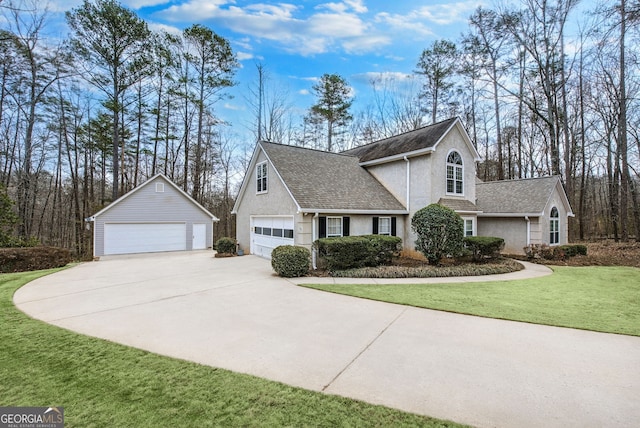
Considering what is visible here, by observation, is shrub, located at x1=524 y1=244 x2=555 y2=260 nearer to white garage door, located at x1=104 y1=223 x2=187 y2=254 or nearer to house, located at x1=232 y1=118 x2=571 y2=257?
house, located at x1=232 y1=118 x2=571 y2=257

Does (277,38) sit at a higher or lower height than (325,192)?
higher

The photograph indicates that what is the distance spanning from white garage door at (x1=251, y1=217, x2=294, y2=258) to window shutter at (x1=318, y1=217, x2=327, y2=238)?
1.31 m

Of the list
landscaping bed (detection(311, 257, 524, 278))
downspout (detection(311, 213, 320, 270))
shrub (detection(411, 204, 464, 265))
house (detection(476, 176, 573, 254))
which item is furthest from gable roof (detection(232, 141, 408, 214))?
house (detection(476, 176, 573, 254))

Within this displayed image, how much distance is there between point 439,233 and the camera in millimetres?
11469

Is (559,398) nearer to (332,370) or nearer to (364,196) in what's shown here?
(332,370)

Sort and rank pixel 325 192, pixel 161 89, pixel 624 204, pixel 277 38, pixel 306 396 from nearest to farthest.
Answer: pixel 306 396, pixel 325 192, pixel 277 38, pixel 624 204, pixel 161 89

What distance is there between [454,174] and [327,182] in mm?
6818

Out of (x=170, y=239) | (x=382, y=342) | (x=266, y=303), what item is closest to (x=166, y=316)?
(x=266, y=303)

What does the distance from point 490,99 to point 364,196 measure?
727 inches

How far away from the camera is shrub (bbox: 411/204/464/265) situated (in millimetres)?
11469

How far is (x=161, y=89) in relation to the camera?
870 inches

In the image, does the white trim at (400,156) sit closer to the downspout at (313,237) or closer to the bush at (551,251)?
the downspout at (313,237)

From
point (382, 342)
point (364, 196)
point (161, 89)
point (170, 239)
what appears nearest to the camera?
point (382, 342)

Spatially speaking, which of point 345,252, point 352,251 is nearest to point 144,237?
point 345,252
